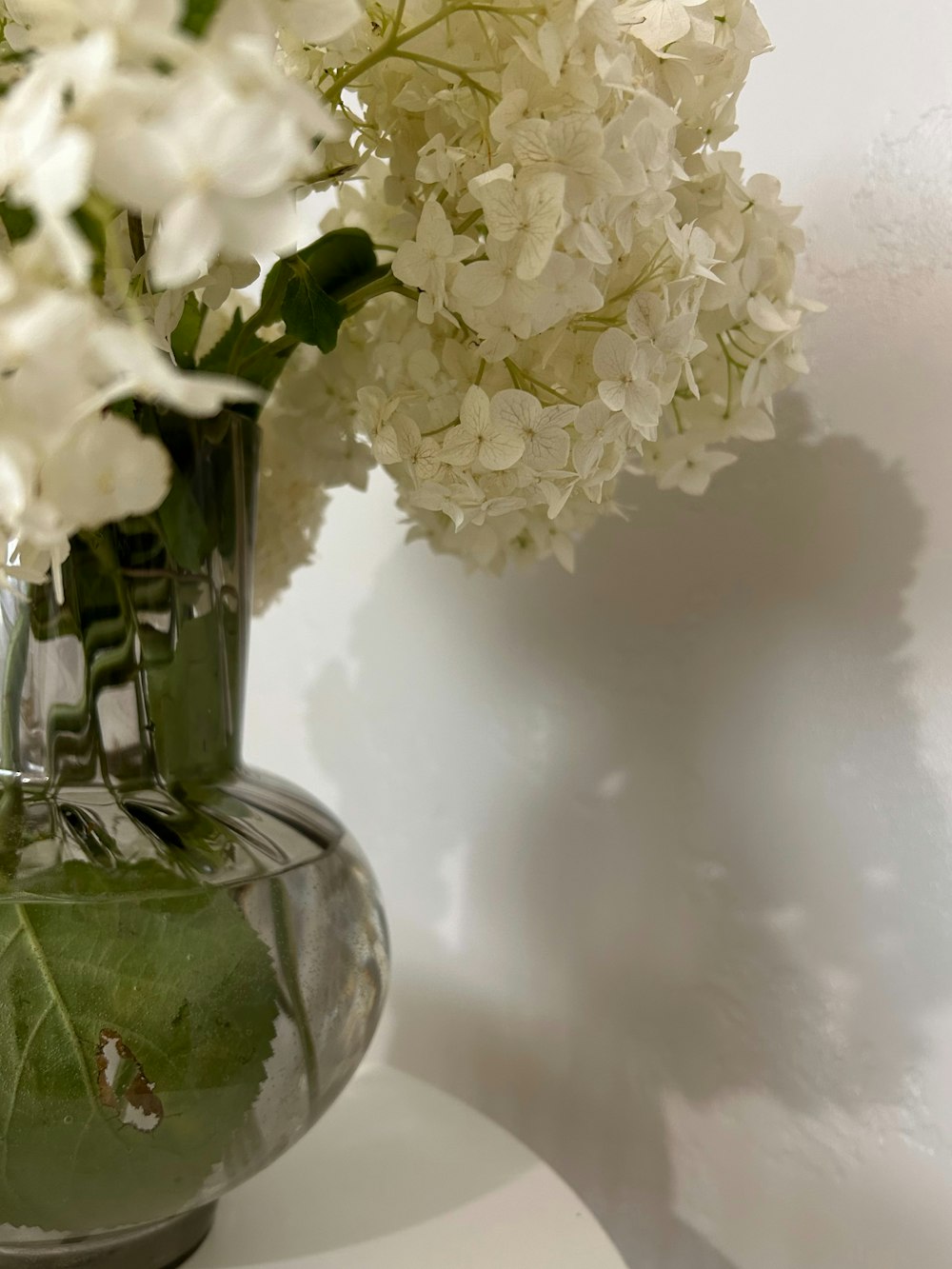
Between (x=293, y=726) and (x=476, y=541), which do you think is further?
(x=293, y=726)

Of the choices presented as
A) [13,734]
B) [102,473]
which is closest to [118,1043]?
[13,734]

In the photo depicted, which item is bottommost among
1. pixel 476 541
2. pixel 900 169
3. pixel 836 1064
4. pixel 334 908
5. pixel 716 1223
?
pixel 716 1223

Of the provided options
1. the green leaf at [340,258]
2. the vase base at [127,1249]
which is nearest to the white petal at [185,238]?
the green leaf at [340,258]

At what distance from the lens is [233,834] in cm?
41

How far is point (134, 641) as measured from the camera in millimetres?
393

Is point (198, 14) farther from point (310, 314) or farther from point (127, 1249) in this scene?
point (127, 1249)

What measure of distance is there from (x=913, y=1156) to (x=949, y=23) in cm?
55

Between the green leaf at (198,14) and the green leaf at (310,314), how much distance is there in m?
0.11

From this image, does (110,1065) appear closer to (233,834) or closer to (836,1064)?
(233,834)

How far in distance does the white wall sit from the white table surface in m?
0.11

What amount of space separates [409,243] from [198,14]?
0.10 m

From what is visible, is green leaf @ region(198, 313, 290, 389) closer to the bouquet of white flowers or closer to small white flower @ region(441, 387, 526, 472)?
the bouquet of white flowers

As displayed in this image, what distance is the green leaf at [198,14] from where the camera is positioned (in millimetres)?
243

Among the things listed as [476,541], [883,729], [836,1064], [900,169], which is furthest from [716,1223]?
[900,169]
